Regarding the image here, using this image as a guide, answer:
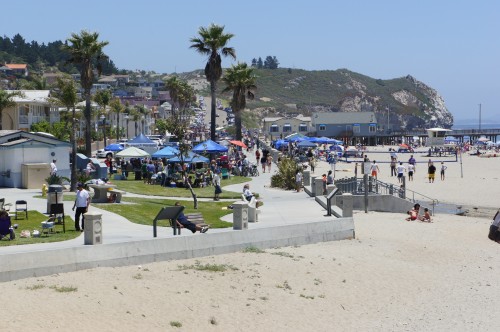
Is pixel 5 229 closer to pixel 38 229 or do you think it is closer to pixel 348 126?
pixel 38 229

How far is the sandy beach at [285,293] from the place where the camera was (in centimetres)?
1345

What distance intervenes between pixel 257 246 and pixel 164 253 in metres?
3.14

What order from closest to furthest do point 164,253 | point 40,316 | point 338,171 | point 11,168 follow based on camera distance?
point 40,316, point 164,253, point 11,168, point 338,171

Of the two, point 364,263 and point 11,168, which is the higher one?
point 11,168

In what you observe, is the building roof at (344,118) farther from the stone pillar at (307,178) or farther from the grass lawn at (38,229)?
the grass lawn at (38,229)

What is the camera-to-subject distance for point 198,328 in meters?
13.3

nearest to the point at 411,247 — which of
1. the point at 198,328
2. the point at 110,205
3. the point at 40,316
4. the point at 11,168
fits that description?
the point at 110,205

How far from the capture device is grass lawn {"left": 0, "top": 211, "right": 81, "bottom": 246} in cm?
1745

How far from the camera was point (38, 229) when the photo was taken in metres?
19.2

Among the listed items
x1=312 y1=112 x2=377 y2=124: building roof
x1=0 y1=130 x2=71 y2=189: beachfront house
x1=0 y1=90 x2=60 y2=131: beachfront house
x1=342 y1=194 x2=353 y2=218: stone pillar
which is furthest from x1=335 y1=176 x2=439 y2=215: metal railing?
x1=312 y1=112 x2=377 y2=124: building roof

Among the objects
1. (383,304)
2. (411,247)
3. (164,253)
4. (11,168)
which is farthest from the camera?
(11,168)

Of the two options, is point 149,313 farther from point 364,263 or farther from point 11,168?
point 11,168

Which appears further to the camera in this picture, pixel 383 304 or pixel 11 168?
pixel 11 168

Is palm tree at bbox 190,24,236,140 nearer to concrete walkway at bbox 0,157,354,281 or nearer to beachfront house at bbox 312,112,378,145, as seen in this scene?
concrete walkway at bbox 0,157,354,281
